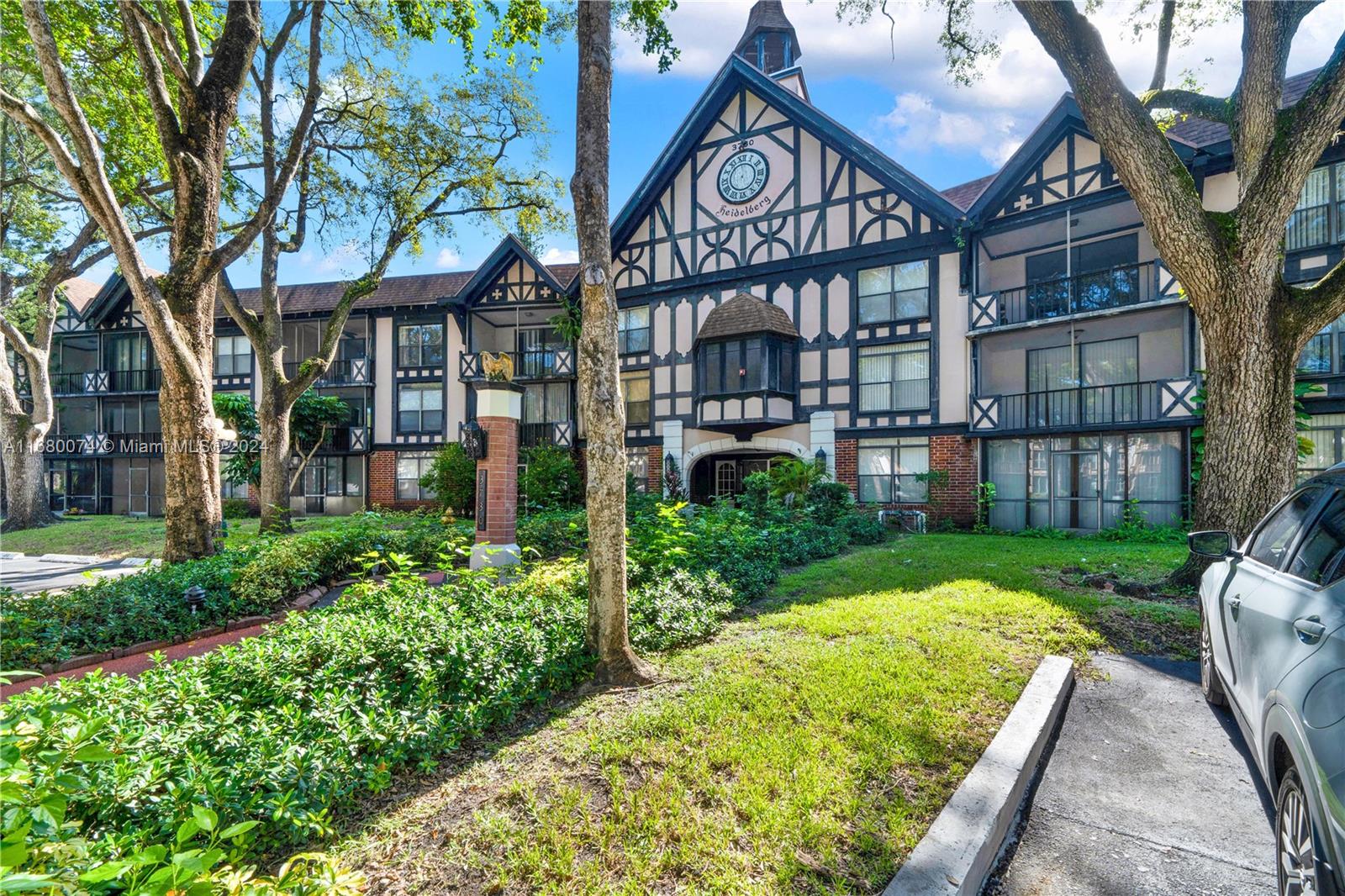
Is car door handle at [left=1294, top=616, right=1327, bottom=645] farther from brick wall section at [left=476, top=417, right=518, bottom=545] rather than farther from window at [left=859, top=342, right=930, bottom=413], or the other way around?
window at [left=859, top=342, right=930, bottom=413]

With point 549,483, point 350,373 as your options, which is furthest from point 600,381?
point 350,373

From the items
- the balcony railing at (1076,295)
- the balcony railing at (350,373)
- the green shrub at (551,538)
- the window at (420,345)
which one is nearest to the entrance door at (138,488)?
the balcony railing at (350,373)

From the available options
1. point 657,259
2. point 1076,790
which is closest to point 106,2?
point 657,259

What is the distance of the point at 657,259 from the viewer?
20547 millimetres

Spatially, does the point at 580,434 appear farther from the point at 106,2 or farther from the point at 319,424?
the point at 106,2

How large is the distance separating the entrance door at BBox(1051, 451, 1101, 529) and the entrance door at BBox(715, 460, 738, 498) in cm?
924

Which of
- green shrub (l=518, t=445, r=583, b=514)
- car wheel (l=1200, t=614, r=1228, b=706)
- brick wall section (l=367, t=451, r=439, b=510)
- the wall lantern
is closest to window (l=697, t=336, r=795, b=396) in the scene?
green shrub (l=518, t=445, r=583, b=514)

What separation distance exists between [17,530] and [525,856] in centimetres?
2526

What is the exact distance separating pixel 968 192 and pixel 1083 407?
761 centimetres

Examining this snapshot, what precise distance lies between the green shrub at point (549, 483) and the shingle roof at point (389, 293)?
879 centimetres

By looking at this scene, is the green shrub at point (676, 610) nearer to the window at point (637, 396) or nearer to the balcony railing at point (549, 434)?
the window at point (637, 396)

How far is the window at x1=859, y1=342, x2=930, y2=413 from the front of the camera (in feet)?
56.2

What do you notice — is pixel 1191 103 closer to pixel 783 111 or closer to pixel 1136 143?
pixel 1136 143

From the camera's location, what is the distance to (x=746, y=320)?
698 inches
